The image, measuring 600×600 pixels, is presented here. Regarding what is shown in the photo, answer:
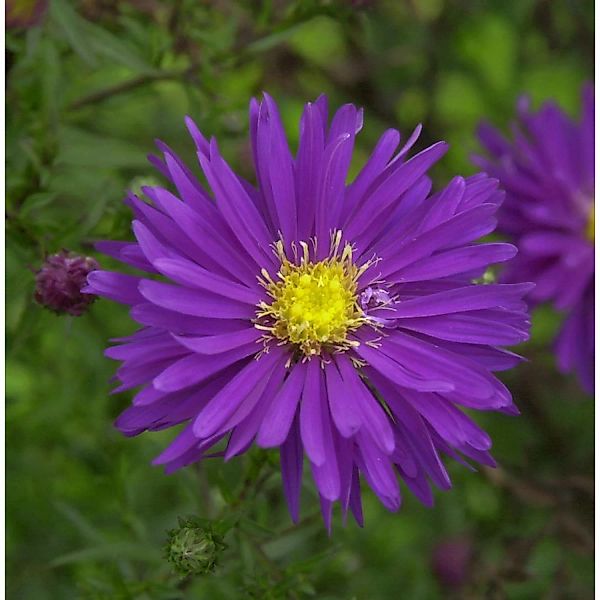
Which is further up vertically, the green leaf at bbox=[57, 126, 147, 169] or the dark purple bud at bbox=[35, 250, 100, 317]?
the green leaf at bbox=[57, 126, 147, 169]

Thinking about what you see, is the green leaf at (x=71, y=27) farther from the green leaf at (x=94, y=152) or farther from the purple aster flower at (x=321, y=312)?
the purple aster flower at (x=321, y=312)

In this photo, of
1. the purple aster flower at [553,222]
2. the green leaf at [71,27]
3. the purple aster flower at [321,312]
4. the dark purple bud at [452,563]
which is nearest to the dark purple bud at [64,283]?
the purple aster flower at [321,312]

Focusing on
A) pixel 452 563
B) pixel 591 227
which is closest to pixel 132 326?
pixel 452 563

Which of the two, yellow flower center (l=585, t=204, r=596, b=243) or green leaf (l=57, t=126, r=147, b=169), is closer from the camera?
green leaf (l=57, t=126, r=147, b=169)

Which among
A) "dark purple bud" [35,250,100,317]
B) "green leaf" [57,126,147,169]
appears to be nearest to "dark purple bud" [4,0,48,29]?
"green leaf" [57,126,147,169]

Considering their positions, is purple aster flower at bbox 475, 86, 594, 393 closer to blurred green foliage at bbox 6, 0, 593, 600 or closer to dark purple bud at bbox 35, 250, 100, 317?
blurred green foliage at bbox 6, 0, 593, 600

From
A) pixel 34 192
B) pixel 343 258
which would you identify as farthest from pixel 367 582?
pixel 34 192
